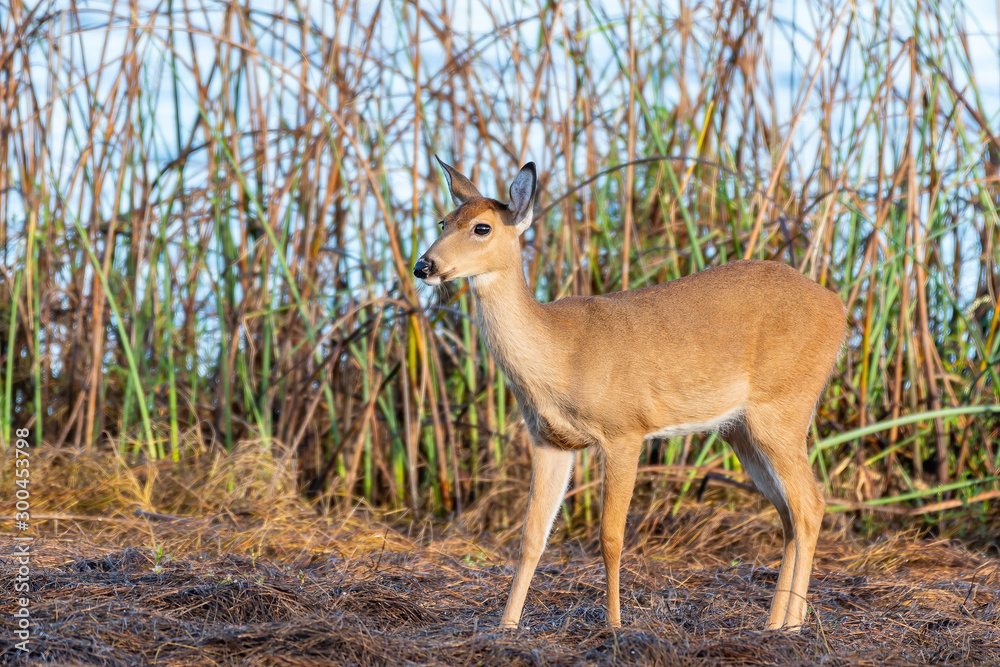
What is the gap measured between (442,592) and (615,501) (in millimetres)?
738

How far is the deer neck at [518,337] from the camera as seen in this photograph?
3.35 m

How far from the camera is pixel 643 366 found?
349 centimetres

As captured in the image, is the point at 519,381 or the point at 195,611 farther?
the point at 519,381

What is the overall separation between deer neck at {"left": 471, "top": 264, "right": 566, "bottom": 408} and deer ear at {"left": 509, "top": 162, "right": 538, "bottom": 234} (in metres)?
0.16

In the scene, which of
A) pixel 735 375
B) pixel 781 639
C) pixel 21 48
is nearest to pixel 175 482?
pixel 21 48

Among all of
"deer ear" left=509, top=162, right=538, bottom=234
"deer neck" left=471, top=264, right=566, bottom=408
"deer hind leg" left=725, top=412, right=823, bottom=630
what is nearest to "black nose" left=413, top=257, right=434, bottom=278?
"deer neck" left=471, top=264, right=566, bottom=408

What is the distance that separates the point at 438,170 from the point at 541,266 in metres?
0.75

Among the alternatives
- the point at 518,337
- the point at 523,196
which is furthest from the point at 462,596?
the point at 523,196

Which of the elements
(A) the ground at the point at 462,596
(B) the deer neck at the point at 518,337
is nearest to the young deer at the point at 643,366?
(B) the deer neck at the point at 518,337

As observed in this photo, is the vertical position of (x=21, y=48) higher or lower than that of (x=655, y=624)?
higher

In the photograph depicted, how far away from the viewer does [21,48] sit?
17.1 ft

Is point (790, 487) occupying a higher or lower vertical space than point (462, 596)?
higher

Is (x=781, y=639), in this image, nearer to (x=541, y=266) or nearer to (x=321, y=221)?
(x=541, y=266)

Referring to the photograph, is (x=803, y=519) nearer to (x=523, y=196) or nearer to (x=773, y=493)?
(x=773, y=493)
